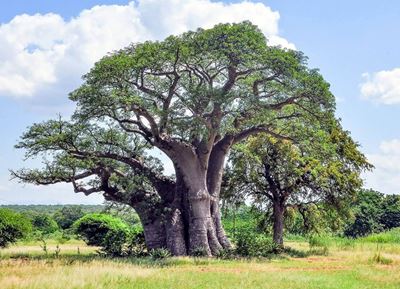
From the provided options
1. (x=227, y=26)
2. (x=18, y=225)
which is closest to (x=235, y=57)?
(x=227, y=26)

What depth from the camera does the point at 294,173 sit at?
30594mm

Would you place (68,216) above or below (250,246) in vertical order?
above

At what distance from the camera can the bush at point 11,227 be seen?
3272 centimetres

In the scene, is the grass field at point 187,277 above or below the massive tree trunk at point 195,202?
below

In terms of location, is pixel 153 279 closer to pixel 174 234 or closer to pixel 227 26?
pixel 174 234

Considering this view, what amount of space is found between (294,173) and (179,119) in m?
9.93

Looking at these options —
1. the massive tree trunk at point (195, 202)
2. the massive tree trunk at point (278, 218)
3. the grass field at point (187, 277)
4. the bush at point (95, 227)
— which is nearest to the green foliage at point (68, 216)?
the bush at point (95, 227)

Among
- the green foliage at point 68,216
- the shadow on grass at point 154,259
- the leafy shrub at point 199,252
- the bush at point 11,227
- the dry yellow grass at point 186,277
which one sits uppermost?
the green foliage at point 68,216

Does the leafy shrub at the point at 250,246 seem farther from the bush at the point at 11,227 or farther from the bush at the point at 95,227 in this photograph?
the bush at the point at 11,227

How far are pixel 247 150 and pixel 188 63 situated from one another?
8.20 m

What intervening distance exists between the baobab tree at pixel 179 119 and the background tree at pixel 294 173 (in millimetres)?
4152

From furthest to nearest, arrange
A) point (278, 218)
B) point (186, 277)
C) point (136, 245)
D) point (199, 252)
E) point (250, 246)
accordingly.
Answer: point (278, 218) < point (136, 245) < point (250, 246) < point (199, 252) < point (186, 277)

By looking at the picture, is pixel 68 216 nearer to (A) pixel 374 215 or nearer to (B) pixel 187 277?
(A) pixel 374 215

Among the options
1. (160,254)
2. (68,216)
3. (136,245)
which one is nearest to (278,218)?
(136,245)
